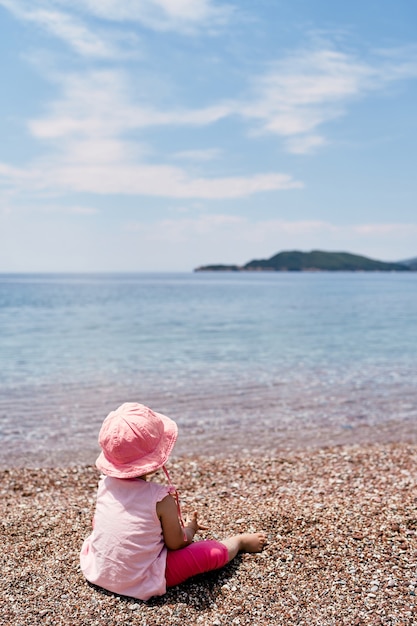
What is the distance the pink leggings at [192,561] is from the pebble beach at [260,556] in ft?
0.40

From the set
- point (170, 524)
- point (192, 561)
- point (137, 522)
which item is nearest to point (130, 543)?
point (137, 522)

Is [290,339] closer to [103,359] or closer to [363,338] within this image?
[363,338]

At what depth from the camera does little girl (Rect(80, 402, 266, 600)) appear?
5008 mm

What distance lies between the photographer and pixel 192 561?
5.19 m

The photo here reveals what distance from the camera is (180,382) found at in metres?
17.1

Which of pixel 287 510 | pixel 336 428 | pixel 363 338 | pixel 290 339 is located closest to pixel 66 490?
pixel 287 510

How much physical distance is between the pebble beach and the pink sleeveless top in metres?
0.13

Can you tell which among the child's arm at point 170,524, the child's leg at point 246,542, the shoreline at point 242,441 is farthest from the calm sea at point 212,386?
the child's arm at point 170,524

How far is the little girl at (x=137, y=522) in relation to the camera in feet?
16.4

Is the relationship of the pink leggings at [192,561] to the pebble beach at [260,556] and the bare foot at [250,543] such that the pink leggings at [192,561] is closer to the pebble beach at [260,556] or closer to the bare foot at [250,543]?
the pebble beach at [260,556]

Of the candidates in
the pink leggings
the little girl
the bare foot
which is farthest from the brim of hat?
Result: the bare foot

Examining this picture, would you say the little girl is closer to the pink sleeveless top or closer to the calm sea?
the pink sleeveless top

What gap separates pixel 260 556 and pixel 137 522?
1.40 meters

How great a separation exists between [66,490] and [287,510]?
3462mm
